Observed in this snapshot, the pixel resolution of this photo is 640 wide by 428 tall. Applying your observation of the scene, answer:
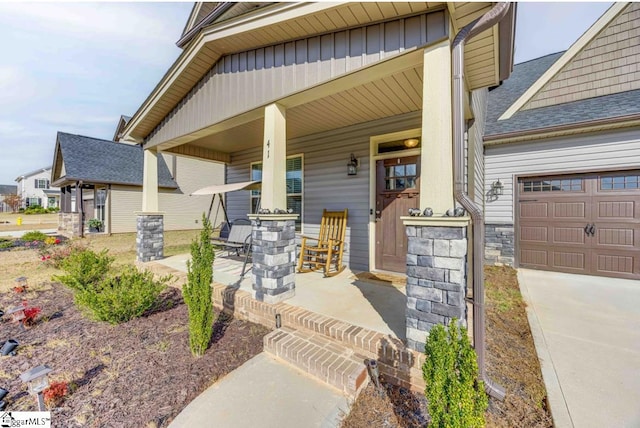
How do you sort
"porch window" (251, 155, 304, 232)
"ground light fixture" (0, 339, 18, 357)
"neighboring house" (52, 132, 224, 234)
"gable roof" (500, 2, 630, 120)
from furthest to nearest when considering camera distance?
"neighboring house" (52, 132, 224, 234)
"porch window" (251, 155, 304, 232)
"gable roof" (500, 2, 630, 120)
"ground light fixture" (0, 339, 18, 357)

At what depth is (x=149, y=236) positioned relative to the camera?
18.2ft

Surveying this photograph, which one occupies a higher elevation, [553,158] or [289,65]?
[289,65]

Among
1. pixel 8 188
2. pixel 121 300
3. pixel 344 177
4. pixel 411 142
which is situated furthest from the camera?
pixel 8 188

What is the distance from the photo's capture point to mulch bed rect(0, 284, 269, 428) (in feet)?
6.03

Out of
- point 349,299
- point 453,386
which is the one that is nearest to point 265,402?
point 453,386

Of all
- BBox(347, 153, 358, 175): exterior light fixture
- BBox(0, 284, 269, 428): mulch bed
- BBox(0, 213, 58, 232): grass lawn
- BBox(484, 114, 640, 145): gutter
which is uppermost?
BBox(484, 114, 640, 145): gutter

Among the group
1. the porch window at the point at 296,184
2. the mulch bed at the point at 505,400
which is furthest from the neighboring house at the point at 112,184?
the mulch bed at the point at 505,400

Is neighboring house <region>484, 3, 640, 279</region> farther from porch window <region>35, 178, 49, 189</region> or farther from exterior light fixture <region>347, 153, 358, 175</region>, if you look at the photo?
porch window <region>35, 178, 49, 189</region>

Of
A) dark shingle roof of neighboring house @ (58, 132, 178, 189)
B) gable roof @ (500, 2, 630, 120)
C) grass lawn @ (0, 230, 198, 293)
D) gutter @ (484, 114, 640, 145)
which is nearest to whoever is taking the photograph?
gutter @ (484, 114, 640, 145)

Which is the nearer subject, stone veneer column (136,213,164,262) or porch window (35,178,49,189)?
stone veneer column (136,213,164,262)

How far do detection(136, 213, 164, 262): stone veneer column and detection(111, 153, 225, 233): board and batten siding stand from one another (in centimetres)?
819

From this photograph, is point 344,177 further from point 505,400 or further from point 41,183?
point 41,183

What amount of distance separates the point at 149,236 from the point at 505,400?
622 centimetres

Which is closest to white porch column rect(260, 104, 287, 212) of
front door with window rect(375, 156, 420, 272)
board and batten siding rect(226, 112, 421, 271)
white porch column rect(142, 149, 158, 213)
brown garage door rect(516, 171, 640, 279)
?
board and batten siding rect(226, 112, 421, 271)
